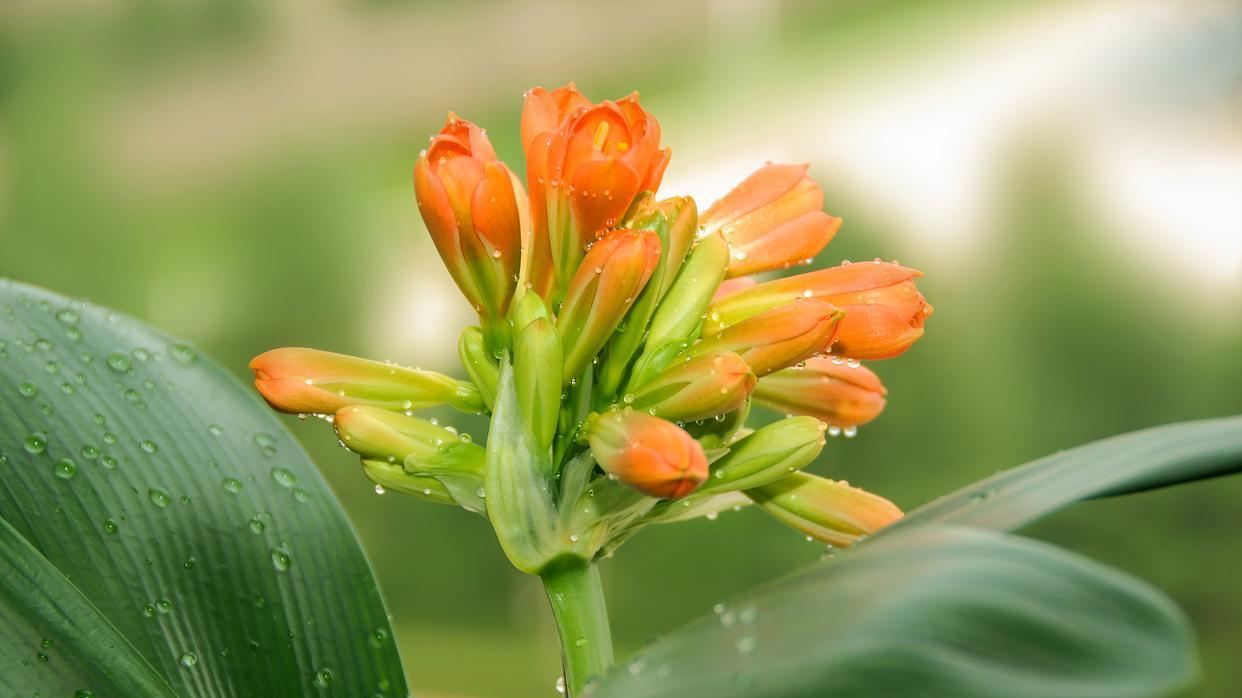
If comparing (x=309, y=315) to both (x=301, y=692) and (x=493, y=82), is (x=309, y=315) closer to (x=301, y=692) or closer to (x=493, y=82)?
(x=493, y=82)

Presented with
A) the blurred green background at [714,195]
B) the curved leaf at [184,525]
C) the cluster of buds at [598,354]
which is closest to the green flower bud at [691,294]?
the cluster of buds at [598,354]

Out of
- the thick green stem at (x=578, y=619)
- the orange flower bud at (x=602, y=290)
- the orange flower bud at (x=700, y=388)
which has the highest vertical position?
the orange flower bud at (x=602, y=290)

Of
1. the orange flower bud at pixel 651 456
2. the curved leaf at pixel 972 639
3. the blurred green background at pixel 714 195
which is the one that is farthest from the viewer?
the blurred green background at pixel 714 195

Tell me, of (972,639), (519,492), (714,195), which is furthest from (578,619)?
(714,195)

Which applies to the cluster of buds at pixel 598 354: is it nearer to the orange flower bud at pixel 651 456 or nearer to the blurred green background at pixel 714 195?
the orange flower bud at pixel 651 456

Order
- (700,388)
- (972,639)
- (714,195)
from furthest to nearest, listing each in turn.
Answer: (714,195)
(700,388)
(972,639)

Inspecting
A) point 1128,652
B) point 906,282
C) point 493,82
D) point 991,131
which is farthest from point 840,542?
point 493,82

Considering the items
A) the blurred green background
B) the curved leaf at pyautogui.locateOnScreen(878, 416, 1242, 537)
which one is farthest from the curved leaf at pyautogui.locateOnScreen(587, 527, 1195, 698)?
the blurred green background

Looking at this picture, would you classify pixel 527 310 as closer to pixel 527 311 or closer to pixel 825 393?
pixel 527 311
